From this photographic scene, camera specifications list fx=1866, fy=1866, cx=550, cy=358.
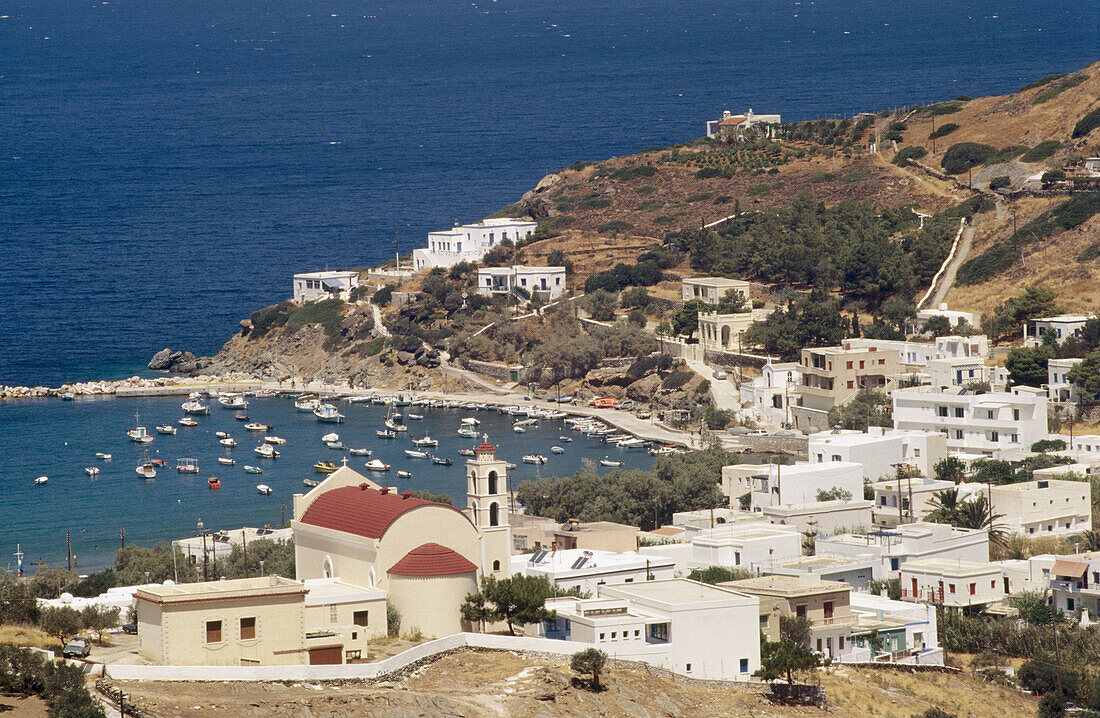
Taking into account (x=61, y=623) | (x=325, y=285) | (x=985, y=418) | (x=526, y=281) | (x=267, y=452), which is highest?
(x=325, y=285)

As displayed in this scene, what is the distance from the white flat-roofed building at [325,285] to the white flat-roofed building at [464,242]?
4.78 m

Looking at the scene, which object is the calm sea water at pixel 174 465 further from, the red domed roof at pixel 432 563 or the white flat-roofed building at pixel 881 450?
the red domed roof at pixel 432 563

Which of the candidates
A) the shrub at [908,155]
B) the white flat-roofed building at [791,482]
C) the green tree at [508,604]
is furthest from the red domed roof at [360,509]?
the shrub at [908,155]

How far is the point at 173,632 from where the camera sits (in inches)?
1495

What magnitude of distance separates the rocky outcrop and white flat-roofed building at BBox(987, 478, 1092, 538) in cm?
6776

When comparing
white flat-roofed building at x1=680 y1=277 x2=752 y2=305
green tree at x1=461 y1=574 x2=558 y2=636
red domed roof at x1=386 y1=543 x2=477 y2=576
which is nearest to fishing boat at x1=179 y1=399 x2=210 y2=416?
white flat-roofed building at x1=680 y1=277 x2=752 y2=305

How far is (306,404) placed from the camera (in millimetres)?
102938

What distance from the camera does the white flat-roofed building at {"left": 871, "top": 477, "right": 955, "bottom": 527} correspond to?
63062 millimetres

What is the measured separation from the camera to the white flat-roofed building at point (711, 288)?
102812 mm

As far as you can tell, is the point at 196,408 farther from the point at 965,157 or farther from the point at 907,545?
the point at 907,545

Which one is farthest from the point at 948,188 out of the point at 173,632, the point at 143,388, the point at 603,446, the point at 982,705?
the point at 173,632

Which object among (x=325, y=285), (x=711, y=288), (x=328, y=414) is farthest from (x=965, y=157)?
(x=328, y=414)

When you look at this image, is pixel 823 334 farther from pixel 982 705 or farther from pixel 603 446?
pixel 982 705

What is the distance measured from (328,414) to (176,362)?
960 inches
